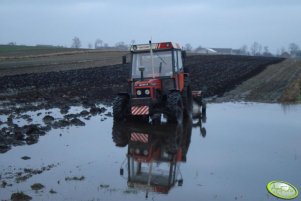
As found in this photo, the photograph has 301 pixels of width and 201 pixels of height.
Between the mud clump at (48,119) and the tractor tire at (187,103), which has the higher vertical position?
the tractor tire at (187,103)

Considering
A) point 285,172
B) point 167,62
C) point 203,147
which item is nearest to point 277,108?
point 167,62

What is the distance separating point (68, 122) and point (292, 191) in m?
7.36

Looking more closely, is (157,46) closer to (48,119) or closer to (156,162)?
(48,119)

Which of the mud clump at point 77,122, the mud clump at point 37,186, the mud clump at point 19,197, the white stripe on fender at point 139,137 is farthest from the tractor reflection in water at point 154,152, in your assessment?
the mud clump at point 19,197

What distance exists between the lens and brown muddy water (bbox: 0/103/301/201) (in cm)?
741

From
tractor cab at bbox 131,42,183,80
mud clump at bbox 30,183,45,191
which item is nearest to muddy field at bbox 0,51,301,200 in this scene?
mud clump at bbox 30,183,45,191

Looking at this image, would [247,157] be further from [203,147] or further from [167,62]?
[167,62]

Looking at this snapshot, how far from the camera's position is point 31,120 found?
1339 cm

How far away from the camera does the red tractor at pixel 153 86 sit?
12.6 meters

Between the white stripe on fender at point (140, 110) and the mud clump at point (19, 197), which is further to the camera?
the white stripe on fender at point (140, 110)

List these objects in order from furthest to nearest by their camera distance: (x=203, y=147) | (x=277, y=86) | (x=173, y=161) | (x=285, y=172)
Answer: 1. (x=277, y=86)
2. (x=203, y=147)
3. (x=173, y=161)
4. (x=285, y=172)

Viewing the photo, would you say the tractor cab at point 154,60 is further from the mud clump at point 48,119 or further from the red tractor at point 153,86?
the mud clump at point 48,119

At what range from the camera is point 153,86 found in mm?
12680

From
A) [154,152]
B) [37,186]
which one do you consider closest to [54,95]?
[154,152]
